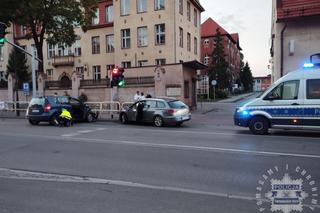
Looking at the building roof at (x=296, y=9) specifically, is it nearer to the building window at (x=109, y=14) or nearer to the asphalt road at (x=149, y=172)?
the asphalt road at (x=149, y=172)

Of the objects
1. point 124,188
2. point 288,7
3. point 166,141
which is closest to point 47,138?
point 166,141

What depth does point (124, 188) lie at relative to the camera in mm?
6102

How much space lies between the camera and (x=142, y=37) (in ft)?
122

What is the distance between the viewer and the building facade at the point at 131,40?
35531 millimetres

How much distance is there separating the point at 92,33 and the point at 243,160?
3639 cm

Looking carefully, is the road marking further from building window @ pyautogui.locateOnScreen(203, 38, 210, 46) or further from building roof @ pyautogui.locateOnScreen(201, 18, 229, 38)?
building roof @ pyautogui.locateOnScreen(201, 18, 229, 38)

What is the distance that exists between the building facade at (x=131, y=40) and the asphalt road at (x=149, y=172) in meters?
20.9

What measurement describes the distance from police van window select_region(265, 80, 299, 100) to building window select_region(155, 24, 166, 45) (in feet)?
78.8

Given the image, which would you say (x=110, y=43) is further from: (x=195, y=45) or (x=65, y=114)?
(x=65, y=114)

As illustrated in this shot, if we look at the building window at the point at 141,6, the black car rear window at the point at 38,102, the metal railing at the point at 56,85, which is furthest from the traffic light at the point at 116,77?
the building window at the point at 141,6

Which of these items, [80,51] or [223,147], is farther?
[80,51]

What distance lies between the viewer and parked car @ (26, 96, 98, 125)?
1859 centimetres

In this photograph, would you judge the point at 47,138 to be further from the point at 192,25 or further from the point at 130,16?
the point at 192,25

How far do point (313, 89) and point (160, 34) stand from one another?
2531cm
